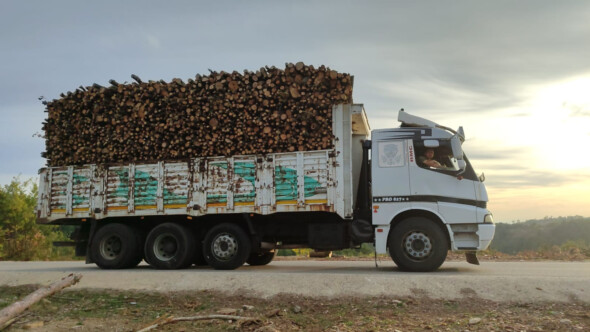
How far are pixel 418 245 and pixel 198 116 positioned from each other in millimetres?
5479

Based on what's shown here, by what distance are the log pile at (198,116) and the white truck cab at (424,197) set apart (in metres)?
1.42

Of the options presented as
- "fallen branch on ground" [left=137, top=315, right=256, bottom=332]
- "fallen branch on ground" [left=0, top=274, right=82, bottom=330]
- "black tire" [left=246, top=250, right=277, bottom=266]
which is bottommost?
"fallen branch on ground" [left=137, top=315, right=256, bottom=332]

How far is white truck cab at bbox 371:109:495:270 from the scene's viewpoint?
370 inches

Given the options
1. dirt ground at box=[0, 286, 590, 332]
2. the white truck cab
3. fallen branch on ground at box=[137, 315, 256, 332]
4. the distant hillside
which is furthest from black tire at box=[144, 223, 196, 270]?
the distant hillside

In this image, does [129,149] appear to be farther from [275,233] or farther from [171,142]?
[275,233]

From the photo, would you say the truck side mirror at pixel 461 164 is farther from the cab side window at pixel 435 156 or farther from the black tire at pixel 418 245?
the black tire at pixel 418 245

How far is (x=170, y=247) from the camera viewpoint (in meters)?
11.0

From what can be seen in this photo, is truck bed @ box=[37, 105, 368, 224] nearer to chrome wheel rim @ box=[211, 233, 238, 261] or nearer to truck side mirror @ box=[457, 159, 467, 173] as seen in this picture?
chrome wheel rim @ box=[211, 233, 238, 261]

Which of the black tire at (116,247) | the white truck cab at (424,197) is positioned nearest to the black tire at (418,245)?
the white truck cab at (424,197)

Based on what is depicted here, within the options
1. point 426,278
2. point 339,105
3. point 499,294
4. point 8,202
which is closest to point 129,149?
point 339,105

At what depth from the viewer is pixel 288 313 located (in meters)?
6.71

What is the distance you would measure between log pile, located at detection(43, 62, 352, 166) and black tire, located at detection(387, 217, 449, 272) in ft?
7.60

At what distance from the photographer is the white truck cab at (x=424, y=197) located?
370 inches

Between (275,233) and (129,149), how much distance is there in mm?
3972
